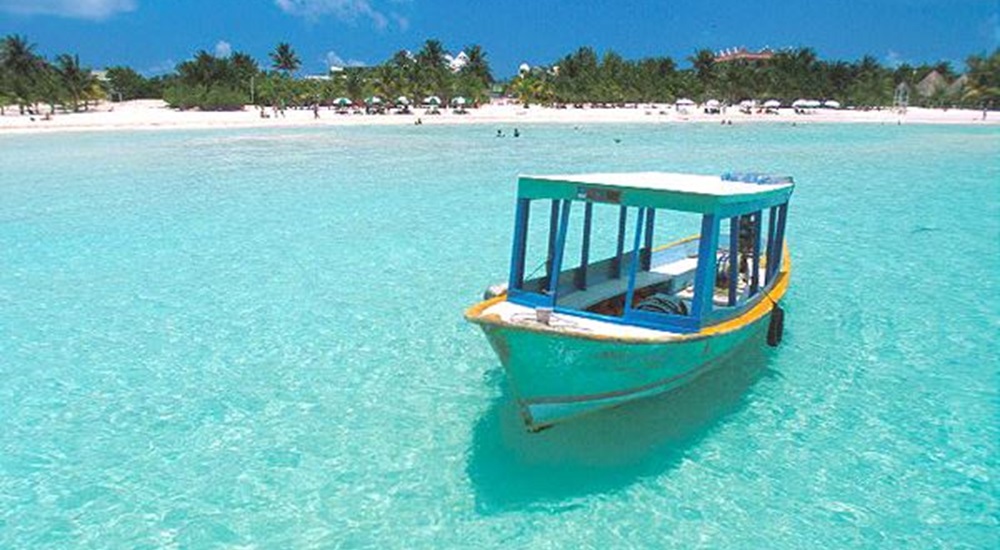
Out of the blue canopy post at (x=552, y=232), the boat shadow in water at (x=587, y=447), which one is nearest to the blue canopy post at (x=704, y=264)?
the boat shadow in water at (x=587, y=447)

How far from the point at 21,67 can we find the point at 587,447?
284ft

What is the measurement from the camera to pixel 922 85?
102812mm

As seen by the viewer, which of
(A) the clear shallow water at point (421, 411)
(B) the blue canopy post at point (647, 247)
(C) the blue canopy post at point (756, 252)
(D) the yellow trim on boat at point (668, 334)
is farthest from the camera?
(B) the blue canopy post at point (647, 247)

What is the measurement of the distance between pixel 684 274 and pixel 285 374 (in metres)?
5.29

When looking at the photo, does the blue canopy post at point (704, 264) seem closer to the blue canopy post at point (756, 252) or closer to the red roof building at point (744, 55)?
the blue canopy post at point (756, 252)

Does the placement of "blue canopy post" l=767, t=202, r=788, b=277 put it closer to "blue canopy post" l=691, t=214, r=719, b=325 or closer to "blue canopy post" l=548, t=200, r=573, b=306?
"blue canopy post" l=691, t=214, r=719, b=325

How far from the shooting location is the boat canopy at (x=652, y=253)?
6938 millimetres

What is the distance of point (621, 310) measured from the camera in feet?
27.2

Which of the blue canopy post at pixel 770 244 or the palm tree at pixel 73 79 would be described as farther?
the palm tree at pixel 73 79

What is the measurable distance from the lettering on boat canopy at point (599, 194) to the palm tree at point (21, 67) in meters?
74.8

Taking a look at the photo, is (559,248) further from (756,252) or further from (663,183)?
(756,252)

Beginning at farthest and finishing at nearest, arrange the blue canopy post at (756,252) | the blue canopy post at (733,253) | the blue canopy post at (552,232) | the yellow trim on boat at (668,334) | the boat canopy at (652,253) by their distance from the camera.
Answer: the blue canopy post at (756,252)
the blue canopy post at (552,232)
the blue canopy post at (733,253)
the boat canopy at (652,253)
the yellow trim on boat at (668,334)

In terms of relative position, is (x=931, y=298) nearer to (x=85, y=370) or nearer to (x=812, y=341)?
(x=812, y=341)

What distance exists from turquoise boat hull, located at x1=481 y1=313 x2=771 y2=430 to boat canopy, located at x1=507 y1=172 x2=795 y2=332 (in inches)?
17.3
